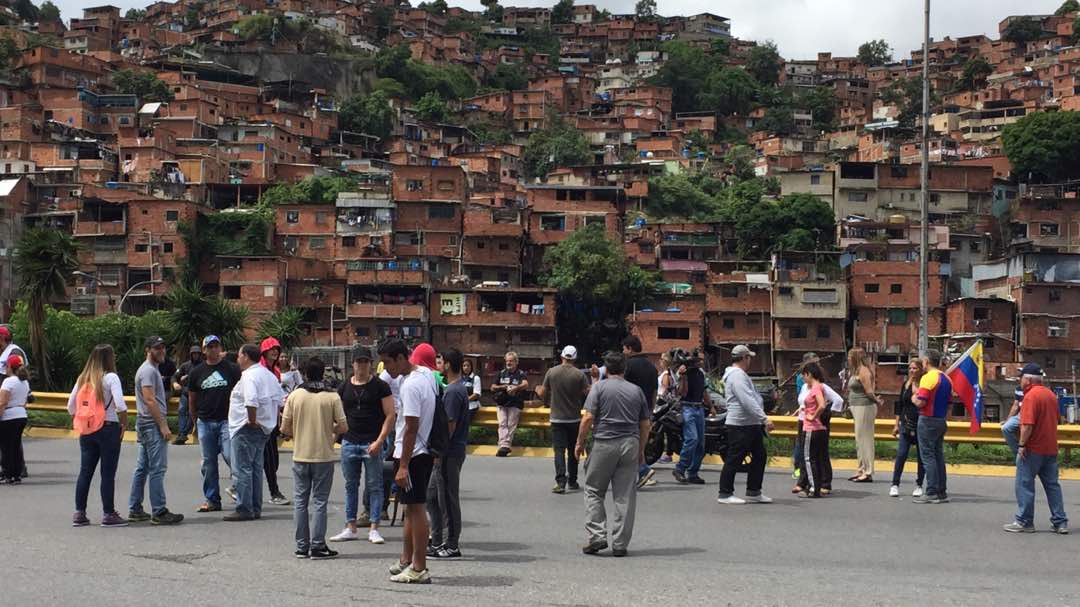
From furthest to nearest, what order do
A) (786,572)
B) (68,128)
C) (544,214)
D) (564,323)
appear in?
(68,128) < (544,214) < (564,323) < (786,572)

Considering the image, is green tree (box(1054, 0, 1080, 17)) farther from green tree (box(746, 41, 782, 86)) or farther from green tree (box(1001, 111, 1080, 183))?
A: green tree (box(1001, 111, 1080, 183))

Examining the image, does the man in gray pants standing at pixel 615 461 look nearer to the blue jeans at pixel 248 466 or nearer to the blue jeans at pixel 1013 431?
the blue jeans at pixel 248 466

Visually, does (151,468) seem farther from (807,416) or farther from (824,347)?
(824,347)

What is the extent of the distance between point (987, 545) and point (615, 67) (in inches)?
5317

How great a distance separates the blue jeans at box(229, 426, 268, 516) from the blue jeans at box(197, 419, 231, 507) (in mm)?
408

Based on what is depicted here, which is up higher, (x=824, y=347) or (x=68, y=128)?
(x=68, y=128)

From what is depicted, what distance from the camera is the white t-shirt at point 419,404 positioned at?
8602 mm

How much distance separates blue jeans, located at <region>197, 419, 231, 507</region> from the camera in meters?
11.6

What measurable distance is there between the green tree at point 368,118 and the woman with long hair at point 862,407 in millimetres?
86106

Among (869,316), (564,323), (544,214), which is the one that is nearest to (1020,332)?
(869,316)

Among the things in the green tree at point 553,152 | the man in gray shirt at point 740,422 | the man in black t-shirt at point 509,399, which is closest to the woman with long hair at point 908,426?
the man in gray shirt at point 740,422

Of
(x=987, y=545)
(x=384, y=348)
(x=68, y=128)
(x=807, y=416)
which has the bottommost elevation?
(x=987, y=545)

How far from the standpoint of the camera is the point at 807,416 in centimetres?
1343

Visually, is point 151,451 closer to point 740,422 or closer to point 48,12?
point 740,422
